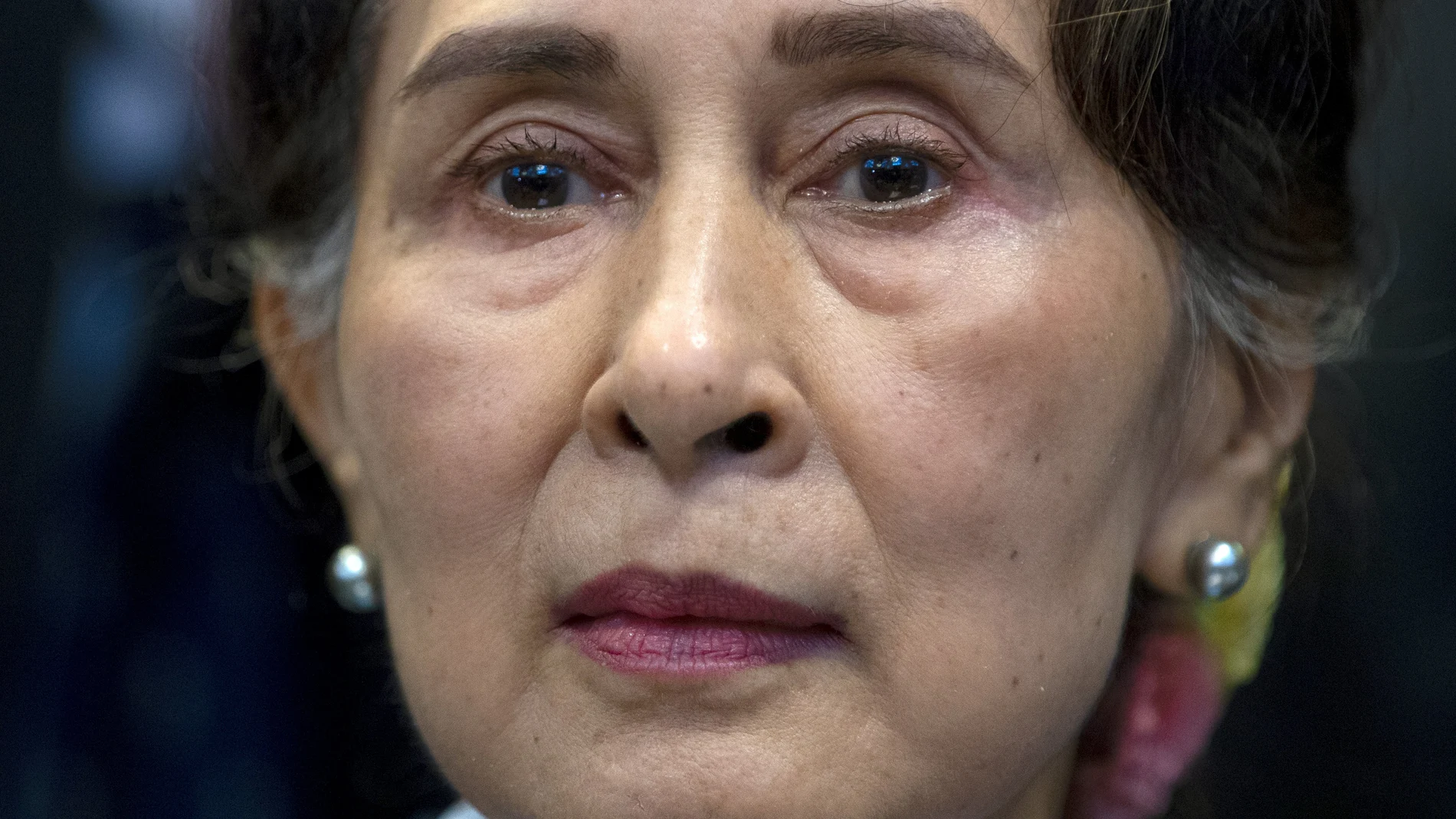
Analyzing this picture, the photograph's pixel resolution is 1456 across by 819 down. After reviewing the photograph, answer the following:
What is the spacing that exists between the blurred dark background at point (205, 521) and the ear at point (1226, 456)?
22.6 inches

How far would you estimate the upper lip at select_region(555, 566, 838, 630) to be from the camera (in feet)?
4.34

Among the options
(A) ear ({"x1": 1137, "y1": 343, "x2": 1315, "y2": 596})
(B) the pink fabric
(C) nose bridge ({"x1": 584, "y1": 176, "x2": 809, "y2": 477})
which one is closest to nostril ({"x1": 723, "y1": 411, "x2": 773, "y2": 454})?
(C) nose bridge ({"x1": 584, "y1": 176, "x2": 809, "y2": 477})

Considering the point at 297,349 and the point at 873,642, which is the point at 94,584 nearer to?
the point at 297,349

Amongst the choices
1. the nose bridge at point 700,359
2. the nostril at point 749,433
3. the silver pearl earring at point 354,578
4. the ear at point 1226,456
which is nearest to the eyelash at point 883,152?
the nose bridge at point 700,359

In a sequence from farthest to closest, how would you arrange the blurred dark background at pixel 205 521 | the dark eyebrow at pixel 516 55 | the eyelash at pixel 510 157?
the blurred dark background at pixel 205 521 < the eyelash at pixel 510 157 < the dark eyebrow at pixel 516 55

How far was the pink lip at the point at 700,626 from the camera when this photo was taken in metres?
1.33

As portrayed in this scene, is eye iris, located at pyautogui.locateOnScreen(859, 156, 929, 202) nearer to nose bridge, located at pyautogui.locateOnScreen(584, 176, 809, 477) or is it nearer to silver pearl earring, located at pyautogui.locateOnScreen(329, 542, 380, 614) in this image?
nose bridge, located at pyautogui.locateOnScreen(584, 176, 809, 477)

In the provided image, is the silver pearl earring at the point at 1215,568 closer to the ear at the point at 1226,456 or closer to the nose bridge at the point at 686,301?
the ear at the point at 1226,456

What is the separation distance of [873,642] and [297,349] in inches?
37.6

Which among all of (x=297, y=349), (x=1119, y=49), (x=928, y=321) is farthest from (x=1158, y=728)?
(x=297, y=349)

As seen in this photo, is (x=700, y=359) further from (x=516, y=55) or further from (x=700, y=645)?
(x=516, y=55)

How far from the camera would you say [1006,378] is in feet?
4.54

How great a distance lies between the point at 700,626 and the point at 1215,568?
2.12 feet

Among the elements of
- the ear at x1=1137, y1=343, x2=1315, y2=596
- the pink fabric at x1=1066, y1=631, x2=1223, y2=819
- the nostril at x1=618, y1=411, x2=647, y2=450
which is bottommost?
the pink fabric at x1=1066, y1=631, x2=1223, y2=819
